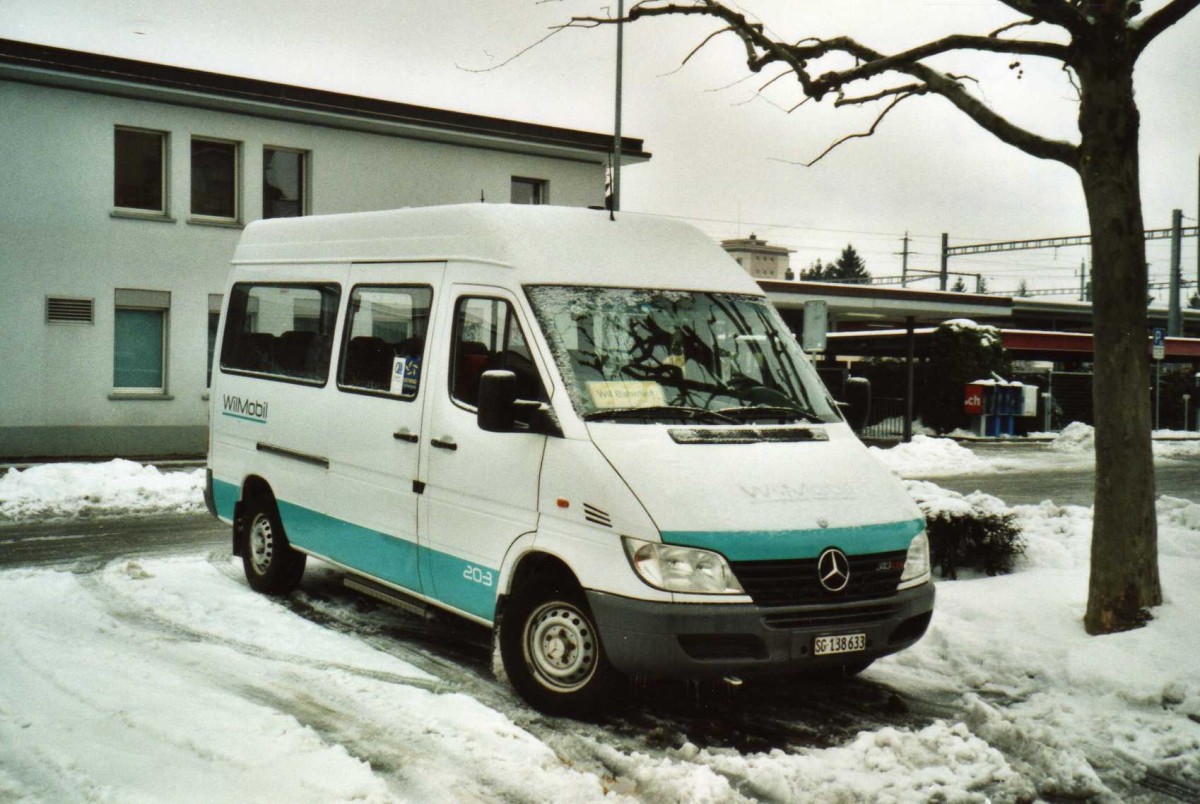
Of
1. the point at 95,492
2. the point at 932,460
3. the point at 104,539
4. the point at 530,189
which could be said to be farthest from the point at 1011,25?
the point at 530,189

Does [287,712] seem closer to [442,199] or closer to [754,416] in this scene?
[754,416]

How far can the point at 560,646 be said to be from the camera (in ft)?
19.7

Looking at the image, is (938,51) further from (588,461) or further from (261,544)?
(261,544)

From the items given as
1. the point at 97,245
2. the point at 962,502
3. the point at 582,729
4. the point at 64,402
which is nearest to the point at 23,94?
the point at 97,245

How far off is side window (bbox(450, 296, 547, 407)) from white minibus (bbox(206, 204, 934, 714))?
0.05 feet

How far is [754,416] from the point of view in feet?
21.0

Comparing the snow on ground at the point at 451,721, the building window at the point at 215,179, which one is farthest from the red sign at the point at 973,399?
the snow on ground at the point at 451,721

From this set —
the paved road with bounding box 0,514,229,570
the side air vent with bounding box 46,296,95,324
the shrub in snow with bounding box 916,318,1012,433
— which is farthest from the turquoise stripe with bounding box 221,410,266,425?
the shrub in snow with bounding box 916,318,1012,433

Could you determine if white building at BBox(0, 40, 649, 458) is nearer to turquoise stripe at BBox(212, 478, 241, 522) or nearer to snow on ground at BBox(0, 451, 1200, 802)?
turquoise stripe at BBox(212, 478, 241, 522)

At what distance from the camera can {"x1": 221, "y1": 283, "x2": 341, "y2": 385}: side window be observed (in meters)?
8.38

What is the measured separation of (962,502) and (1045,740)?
435cm

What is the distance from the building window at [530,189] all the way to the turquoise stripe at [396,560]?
2089 cm

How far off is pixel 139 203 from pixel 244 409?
16.3 metres

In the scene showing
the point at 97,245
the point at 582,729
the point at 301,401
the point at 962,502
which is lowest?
the point at 582,729
